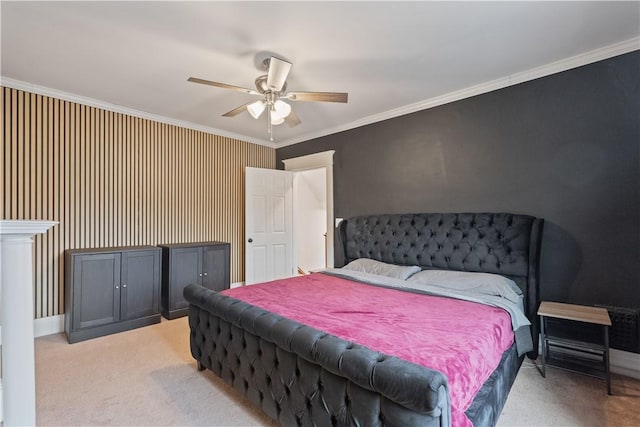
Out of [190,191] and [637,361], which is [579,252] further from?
[190,191]

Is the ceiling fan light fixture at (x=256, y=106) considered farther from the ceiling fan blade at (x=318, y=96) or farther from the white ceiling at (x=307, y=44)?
the white ceiling at (x=307, y=44)

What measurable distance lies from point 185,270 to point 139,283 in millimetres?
557

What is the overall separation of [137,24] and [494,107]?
10.9 ft

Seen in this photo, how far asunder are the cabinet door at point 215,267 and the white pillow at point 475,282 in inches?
106

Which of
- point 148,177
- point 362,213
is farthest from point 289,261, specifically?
point 148,177

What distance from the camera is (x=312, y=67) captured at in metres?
2.82

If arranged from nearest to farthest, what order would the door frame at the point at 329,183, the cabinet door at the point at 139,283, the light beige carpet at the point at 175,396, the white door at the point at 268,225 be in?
the light beige carpet at the point at 175,396, the cabinet door at the point at 139,283, the door frame at the point at 329,183, the white door at the point at 268,225

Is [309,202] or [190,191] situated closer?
[190,191]

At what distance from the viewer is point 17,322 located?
1294mm

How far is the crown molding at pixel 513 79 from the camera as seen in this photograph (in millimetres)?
2518

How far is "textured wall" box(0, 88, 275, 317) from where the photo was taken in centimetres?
326

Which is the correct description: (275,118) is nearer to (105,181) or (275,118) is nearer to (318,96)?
(318,96)

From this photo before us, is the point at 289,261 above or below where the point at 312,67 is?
below

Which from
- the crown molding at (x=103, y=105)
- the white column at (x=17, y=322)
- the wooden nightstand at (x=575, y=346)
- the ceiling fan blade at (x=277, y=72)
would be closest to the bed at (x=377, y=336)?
the wooden nightstand at (x=575, y=346)
